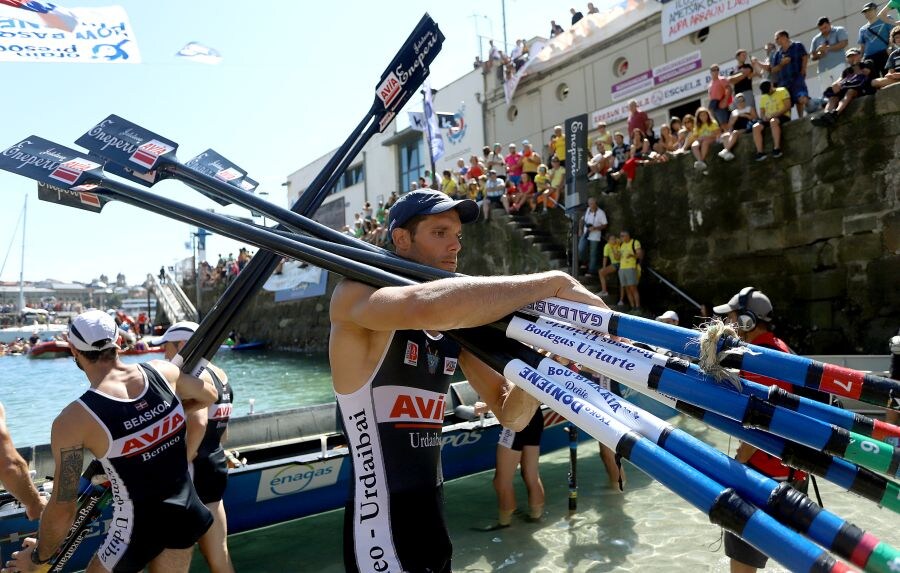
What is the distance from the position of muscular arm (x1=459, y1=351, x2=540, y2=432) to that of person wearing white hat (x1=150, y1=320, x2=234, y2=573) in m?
2.39

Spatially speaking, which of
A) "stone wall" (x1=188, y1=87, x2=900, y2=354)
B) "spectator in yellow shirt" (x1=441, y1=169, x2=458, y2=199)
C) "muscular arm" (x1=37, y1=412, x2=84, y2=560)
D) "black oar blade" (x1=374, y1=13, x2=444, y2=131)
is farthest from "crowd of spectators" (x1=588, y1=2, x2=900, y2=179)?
"muscular arm" (x1=37, y1=412, x2=84, y2=560)

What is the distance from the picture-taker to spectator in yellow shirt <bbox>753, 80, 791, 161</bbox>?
33.5 feet

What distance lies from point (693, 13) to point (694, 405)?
17104 millimetres

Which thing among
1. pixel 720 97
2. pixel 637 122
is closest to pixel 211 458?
pixel 720 97

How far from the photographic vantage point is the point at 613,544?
5.46 m

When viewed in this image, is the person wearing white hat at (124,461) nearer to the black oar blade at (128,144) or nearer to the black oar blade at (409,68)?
the black oar blade at (128,144)

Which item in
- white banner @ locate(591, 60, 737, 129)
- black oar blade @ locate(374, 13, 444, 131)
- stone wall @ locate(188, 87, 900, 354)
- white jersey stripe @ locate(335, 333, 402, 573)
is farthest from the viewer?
white banner @ locate(591, 60, 737, 129)

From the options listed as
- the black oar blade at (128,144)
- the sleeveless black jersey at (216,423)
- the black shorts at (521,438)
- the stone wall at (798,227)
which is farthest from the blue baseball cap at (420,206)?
the stone wall at (798,227)

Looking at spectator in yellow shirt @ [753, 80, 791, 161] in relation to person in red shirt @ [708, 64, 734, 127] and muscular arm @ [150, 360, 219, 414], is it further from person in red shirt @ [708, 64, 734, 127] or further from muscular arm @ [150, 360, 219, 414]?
muscular arm @ [150, 360, 219, 414]

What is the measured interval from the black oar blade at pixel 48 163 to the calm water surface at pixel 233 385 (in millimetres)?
10702

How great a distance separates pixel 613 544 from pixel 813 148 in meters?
7.70

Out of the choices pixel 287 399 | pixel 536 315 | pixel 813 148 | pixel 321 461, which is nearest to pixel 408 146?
pixel 287 399

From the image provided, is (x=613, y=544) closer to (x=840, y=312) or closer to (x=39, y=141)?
(x=39, y=141)

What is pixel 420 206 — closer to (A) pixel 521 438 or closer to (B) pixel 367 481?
(B) pixel 367 481
